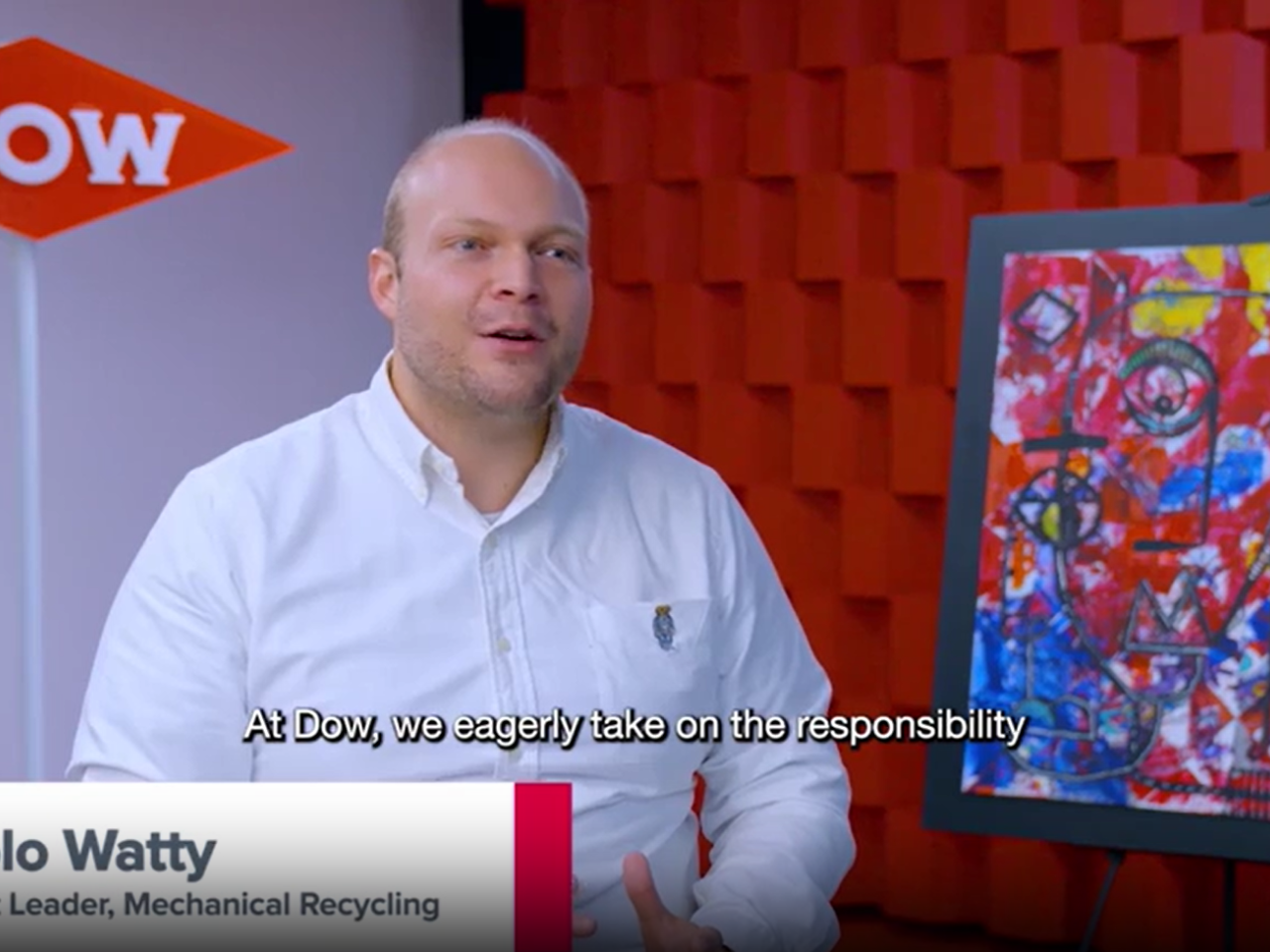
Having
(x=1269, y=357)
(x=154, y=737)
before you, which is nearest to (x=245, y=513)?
(x=154, y=737)

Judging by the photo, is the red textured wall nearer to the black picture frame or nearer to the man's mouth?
the black picture frame

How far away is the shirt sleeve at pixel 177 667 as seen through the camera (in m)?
1.68

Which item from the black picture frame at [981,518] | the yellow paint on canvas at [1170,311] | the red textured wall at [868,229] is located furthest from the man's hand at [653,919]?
the red textured wall at [868,229]

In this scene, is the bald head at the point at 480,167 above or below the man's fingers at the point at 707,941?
above

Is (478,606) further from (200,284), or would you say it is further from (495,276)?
(200,284)

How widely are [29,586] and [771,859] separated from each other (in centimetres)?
152

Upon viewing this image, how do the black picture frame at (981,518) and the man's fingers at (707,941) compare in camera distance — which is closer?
the man's fingers at (707,941)

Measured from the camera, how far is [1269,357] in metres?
2.55

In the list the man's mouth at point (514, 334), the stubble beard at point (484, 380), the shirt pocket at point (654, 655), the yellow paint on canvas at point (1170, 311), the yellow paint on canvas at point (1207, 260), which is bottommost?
the shirt pocket at point (654, 655)

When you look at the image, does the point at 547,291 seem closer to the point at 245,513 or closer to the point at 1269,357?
the point at 245,513

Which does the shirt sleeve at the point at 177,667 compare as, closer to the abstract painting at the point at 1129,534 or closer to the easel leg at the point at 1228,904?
the abstract painting at the point at 1129,534

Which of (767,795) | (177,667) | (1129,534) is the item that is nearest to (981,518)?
(1129,534)

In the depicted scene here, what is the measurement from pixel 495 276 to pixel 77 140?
4.17ft

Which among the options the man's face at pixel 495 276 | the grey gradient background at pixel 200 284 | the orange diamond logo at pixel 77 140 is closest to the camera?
the man's face at pixel 495 276
